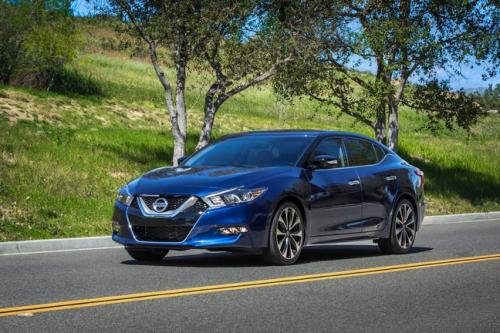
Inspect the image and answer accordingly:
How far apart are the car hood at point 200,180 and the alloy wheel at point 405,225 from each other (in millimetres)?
2682

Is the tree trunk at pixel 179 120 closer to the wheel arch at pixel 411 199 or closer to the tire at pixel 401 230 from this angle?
the wheel arch at pixel 411 199

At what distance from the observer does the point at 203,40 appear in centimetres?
2612

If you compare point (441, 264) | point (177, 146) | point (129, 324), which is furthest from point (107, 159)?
point (129, 324)

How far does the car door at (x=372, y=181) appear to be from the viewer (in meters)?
13.0

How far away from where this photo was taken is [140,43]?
26938 millimetres

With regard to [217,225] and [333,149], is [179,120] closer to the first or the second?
[333,149]

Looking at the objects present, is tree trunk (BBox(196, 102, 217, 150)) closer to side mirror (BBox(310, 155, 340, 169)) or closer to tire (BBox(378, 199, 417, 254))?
tire (BBox(378, 199, 417, 254))

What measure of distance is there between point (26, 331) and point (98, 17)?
20296 mm

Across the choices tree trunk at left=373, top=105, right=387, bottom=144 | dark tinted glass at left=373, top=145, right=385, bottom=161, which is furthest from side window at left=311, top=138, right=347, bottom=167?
tree trunk at left=373, top=105, right=387, bottom=144

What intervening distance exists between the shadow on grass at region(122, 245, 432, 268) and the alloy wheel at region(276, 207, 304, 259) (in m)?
0.34

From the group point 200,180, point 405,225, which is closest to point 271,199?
point 200,180

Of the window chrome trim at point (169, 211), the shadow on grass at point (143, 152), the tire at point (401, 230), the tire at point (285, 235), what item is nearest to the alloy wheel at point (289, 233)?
the tire at point (285, 235)

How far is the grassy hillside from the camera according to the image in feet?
64.3

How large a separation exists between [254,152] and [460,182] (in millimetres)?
26686
